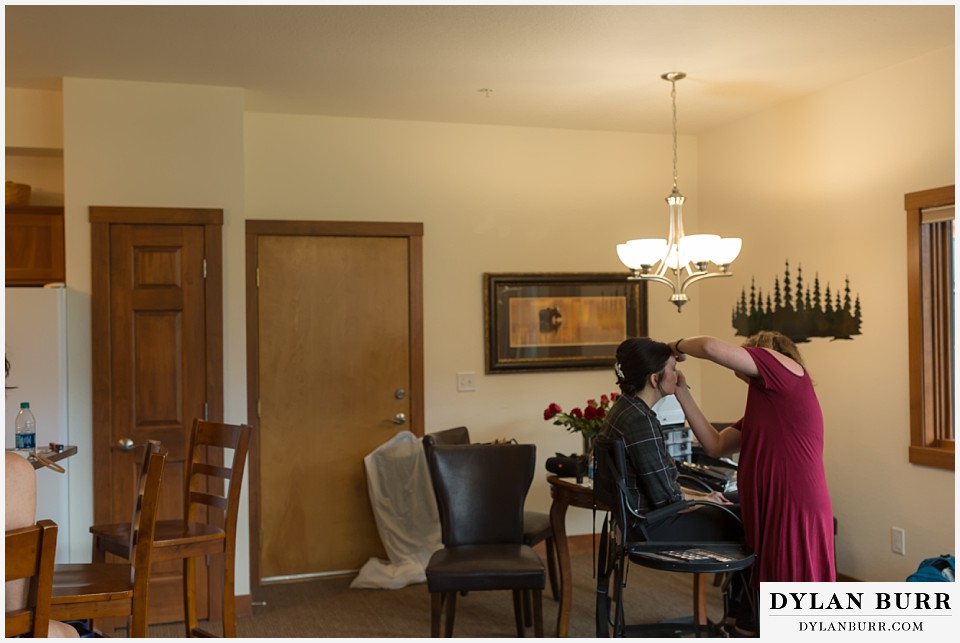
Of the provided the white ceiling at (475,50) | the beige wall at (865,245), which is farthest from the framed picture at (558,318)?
the white ceiling at (475,50)

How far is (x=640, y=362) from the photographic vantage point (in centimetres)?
325

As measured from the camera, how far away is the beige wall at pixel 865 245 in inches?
174

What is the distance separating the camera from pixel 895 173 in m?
4.60

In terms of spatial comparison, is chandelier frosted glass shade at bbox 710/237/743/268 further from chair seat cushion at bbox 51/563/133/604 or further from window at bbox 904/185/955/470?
chair seat cushion at bbox 51/563/133/604

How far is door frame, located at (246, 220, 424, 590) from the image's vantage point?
507 cm

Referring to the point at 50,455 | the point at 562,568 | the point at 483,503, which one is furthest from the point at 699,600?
the point at 50,455

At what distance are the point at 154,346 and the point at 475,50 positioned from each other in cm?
211

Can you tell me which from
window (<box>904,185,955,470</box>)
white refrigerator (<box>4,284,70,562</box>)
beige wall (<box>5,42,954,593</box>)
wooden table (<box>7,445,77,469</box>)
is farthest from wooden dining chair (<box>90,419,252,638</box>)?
window (<box>904,185,955,470</box>)

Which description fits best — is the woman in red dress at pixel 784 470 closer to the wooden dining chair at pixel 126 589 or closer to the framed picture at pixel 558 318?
the wooden dining chair at pixel 126 589

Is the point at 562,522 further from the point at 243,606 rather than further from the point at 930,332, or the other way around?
the point at 930,332

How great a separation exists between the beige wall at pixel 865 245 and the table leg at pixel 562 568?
5.52 feet

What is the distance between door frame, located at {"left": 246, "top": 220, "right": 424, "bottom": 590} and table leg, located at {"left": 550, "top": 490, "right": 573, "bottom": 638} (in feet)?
5.15

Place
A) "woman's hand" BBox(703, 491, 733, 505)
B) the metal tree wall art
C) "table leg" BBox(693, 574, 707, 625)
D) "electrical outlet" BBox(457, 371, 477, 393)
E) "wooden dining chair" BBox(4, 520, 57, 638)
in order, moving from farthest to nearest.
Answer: "electrical outlet" BBox(457, 371, 477, 393), the metal tree wall art, "table leg" BBox(693, 574, 707, 625), "woman's hand" BBox(703, 491, 733, 505), "wooden dining chair" BBox(4, 520, 57, 638)

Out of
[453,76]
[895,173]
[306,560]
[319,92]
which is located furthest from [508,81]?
[306,560]
